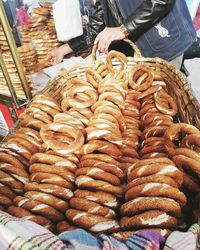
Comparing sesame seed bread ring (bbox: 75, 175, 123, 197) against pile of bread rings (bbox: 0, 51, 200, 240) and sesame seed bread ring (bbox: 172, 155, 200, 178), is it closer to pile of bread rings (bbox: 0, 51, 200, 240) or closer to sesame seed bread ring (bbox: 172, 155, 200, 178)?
pile of bread rings (bbox: 0, 51, 200, 240)

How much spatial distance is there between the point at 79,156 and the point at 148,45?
1.21 m

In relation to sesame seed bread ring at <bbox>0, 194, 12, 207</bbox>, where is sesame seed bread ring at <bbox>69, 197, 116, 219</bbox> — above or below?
below

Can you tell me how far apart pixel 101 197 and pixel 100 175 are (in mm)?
97

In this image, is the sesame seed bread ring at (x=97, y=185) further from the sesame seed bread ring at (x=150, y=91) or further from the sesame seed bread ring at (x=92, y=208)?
the sesame seed bread ring at (x=150, y=91)

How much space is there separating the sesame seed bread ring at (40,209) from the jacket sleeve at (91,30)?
1581 millimetres

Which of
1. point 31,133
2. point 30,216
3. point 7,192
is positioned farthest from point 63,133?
point 30,216

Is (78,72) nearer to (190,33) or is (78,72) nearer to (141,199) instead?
(190,33)

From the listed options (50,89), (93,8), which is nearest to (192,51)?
(93,8)

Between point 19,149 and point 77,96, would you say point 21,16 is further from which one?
point 19,149

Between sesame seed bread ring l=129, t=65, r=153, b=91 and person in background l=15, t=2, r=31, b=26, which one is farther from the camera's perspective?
person in background l=15, t=2, r=31, b=26

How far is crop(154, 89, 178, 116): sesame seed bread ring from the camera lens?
1.52m

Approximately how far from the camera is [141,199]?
95cm

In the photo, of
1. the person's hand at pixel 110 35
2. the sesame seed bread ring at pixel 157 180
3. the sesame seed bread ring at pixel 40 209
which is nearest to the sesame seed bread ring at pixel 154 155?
the sesame seed bread ring at pixel 157 180

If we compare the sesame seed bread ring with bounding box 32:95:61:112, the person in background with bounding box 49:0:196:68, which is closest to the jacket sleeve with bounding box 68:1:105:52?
the person in background with bounding box 49:0:196:68
